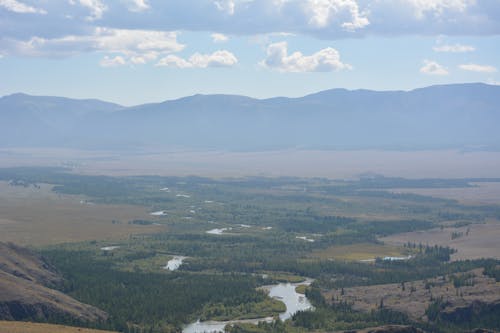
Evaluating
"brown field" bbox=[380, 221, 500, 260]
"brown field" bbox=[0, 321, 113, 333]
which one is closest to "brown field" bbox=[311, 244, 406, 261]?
"brown field" bbox=[380, 221, 500, 260]

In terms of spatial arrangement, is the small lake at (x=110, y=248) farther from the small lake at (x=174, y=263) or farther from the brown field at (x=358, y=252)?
the brown field at (x=358, y=252)

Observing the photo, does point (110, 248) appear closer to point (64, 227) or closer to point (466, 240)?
point (64, 227)

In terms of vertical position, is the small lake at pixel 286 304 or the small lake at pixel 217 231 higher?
the small lake at pixel 217 231

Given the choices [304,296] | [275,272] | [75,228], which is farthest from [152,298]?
[75,228]

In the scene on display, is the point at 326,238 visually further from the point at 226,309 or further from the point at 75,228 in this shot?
the point at 226,309

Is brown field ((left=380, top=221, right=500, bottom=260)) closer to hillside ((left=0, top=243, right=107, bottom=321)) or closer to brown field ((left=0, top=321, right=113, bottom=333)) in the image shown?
hillside ((left=0, top=243, right=107, bottom=321))

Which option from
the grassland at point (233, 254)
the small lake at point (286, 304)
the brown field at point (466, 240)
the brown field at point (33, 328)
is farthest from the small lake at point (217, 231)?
the brown field at point (33, 328)
